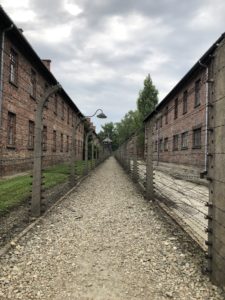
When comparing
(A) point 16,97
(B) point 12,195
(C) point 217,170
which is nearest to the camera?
(C) point 217,170

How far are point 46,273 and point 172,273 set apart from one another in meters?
1.34

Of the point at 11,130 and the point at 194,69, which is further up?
the point at 194,69

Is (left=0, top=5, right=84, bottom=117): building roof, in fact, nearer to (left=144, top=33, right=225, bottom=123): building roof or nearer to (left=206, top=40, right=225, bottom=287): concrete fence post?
(left=144, top=33, right=225, bottom=123): building roof

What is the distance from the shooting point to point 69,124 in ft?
101

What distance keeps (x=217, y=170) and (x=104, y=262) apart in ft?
5.58

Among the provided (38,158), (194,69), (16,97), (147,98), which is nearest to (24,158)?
(38,158)

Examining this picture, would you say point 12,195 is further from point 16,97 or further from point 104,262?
point 16,97

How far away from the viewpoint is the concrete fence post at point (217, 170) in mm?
3199

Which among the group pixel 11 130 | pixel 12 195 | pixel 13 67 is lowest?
pixel 12 195

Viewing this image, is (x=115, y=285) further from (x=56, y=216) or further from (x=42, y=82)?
(x=42, y=82)

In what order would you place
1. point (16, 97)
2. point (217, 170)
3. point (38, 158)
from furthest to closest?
point (16, 97) → point (38, 158) → point (217, 170)

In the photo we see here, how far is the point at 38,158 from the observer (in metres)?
6.62

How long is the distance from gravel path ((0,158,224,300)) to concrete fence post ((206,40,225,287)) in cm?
26

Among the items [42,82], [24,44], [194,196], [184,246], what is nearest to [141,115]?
[42,82]
